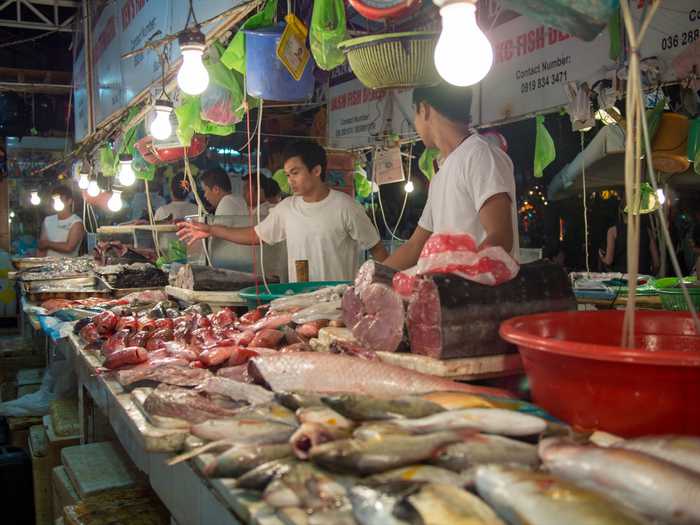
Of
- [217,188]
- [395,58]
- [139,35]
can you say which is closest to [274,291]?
[395,58]

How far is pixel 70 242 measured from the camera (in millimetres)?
11852

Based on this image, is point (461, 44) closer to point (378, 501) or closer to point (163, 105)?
point (378, 501)

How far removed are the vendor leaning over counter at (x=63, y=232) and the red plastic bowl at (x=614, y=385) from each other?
11.2m

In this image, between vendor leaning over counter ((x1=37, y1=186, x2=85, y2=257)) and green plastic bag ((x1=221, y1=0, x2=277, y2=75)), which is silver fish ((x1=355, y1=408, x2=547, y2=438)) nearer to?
green plastic bag ((x1=221, y1=0, x2=277, y2=75))

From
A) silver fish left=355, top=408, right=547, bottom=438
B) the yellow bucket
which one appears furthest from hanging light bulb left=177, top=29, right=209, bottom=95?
the yellow bucket

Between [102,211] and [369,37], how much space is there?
1464cm

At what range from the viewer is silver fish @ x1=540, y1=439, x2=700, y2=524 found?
1319mm

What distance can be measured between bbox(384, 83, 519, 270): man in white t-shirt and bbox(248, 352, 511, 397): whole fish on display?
1.23 m

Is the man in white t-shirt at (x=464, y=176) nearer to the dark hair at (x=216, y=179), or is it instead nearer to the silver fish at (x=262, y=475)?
the silver fish at (x=262, y=475)

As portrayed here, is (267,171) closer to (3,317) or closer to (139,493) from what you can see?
(3,317)

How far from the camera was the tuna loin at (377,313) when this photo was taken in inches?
105

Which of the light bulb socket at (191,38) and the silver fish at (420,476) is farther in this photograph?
the light bulb socket at (191,38)

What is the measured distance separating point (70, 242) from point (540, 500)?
38.9 feet

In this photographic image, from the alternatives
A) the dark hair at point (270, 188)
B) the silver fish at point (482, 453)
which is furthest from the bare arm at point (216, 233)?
the silver fish at point (482, 453)
